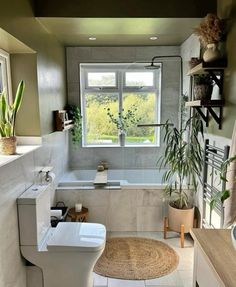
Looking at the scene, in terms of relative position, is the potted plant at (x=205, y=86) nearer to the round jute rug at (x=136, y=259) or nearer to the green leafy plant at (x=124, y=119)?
the round jute rug at (x=136, y=259)

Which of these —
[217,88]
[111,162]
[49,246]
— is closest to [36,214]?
[49,246]

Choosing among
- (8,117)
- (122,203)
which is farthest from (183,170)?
(8,117)

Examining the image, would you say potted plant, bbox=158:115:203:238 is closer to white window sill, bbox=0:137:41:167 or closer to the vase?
the vase

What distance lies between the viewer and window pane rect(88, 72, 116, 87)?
409 cm

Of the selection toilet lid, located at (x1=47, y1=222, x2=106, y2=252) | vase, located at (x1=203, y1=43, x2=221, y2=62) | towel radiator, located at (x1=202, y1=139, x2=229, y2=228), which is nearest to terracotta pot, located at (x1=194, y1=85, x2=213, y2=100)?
vase, located at (x1=203, y1=43, x2=221, y2=62)

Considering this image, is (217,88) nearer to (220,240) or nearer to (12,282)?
(220,240)

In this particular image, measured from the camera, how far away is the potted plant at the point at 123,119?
13.6 ft

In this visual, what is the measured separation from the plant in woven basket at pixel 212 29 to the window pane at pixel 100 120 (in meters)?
2.12

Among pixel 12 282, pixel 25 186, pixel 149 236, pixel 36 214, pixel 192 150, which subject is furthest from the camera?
pixel 149 236

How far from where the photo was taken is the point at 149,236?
125 inches

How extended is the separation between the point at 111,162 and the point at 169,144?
138cm

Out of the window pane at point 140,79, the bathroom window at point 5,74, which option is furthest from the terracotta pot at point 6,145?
the window pane at point 140,79

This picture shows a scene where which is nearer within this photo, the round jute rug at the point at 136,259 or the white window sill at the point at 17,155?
the white window sill at the point at 17,155

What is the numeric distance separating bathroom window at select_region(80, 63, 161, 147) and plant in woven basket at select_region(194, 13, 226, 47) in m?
1.92
